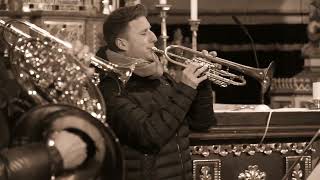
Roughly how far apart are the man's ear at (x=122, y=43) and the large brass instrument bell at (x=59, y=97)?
0.63m

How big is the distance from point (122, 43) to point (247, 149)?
103 centimetres

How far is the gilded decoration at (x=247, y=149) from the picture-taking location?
4.43m

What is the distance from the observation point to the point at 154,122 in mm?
3758

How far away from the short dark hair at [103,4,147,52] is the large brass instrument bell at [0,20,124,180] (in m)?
0.63

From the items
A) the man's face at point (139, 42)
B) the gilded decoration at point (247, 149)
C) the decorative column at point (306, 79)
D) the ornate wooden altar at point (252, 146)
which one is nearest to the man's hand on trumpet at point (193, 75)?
the man's face at point (139, 42)

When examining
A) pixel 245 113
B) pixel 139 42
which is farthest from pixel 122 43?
pixel 245 113

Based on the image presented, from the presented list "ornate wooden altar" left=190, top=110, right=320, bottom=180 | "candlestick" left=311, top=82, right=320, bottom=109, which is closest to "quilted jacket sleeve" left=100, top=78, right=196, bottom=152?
"ornate wooden altar" left=190, top=110, right=320, bottom=180

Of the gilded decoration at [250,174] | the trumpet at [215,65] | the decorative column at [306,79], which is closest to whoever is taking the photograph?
the trumpet at [215,65]

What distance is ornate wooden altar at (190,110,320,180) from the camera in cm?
442

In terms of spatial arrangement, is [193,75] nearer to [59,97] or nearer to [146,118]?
[146,118]

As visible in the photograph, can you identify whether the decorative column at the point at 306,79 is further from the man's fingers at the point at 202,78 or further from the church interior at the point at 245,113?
the man's fingers at the point at 202,78

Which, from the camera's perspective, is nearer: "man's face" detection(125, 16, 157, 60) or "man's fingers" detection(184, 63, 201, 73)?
"man's fingers" detection(184, 63, 201, 73)

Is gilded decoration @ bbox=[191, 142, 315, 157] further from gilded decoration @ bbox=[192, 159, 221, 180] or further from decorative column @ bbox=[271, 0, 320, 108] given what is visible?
decorative column @ bbox=[271, 0, 320, 108]

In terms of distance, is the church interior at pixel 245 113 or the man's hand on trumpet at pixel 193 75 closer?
the man's hand on trumpet at pixel 193 75
